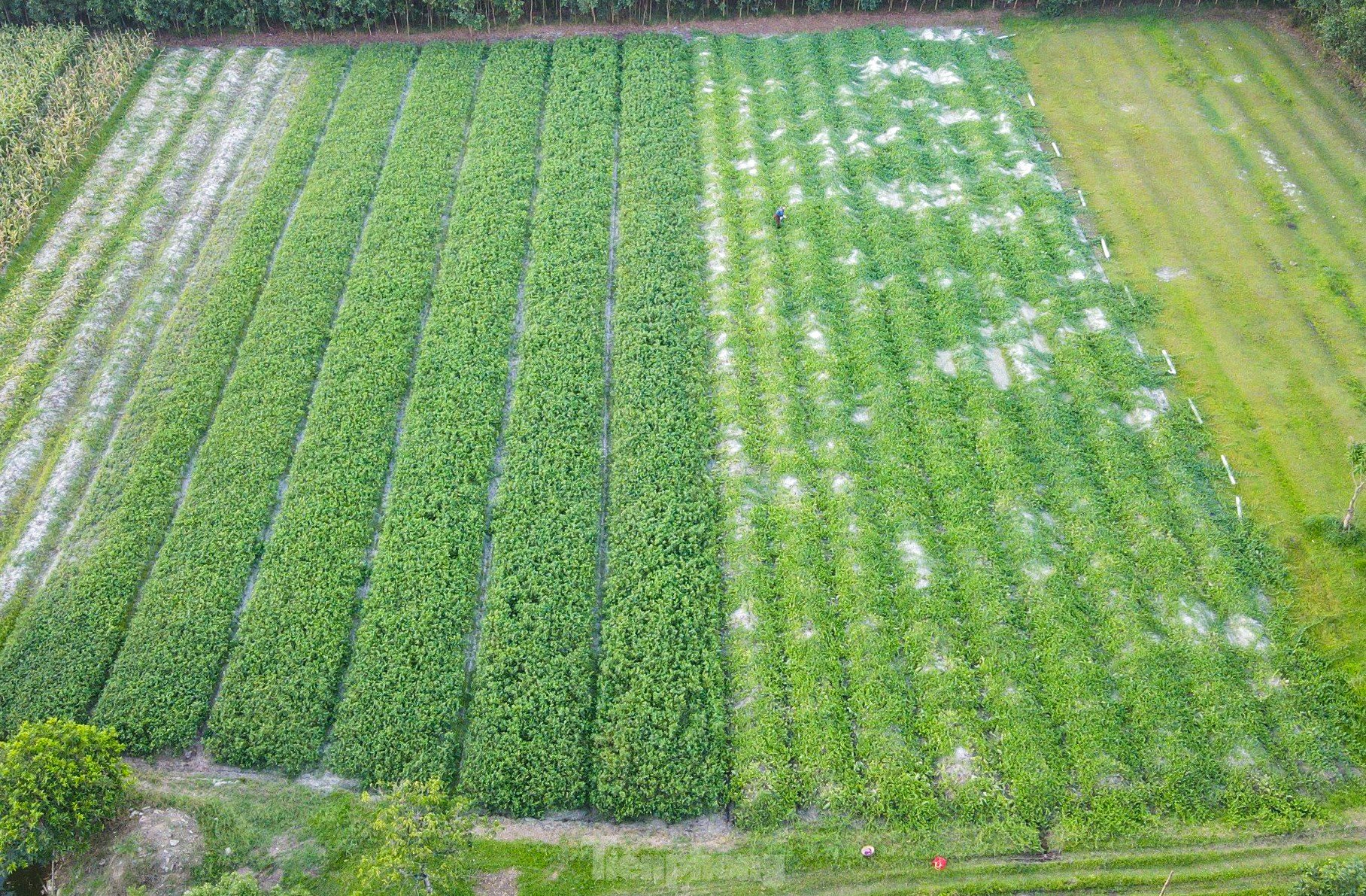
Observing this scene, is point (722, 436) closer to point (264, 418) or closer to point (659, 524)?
point (659, 524)

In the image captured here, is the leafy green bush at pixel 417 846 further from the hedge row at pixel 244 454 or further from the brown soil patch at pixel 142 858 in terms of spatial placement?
the hedge row at pixel 244 454

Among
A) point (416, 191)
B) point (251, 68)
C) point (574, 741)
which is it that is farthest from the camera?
point (251, 68)

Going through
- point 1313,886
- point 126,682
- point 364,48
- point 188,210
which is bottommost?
point 126,682

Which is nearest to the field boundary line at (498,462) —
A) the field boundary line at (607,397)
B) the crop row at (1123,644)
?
the field boundary line at (607,397)

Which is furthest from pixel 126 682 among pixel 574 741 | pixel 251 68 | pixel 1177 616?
pixel 251 68

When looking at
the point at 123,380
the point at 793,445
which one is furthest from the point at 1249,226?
the point at 123,380

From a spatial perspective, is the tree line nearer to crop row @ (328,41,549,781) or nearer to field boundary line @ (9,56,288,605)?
crop row @ (328,41,549,781)

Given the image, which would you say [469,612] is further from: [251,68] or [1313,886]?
[251,68]
